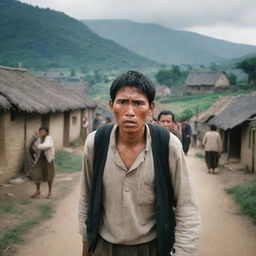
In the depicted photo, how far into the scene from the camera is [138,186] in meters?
1.88

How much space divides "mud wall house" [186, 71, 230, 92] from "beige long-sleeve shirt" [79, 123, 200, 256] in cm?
5423

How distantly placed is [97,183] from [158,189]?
359mm

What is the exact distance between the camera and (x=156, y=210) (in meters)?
1.88

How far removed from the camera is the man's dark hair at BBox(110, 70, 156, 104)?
6.33ft

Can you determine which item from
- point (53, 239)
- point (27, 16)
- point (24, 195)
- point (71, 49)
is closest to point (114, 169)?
point (53, 239)

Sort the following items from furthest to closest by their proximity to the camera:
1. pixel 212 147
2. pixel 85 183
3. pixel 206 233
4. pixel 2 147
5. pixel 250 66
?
pixel 250 66, pixel 212 147, pixel 2 147, pixel 206 233, pixel 85 183

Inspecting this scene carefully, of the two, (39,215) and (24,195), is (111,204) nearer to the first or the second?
(39,215)

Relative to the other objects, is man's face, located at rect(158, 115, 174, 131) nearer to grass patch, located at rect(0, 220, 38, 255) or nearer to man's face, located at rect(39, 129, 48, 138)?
man's face, located at rect(39, 129, 48, 138)

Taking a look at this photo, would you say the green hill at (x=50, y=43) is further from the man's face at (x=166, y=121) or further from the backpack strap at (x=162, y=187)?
the backpack strap at (x=162, y=187)

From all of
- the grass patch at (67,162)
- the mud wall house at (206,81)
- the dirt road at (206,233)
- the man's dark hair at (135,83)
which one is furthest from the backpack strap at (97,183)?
the mud wall house at (206,81)

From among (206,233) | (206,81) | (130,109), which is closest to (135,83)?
(130,109)

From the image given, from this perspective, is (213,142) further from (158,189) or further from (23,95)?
(158,189)

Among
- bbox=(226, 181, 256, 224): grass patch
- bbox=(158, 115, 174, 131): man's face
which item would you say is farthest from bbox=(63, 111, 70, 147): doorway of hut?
bbox=(158, 115, 174, 131): man's face

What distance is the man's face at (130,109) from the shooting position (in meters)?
1.91
